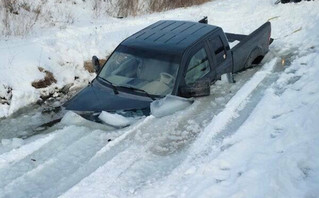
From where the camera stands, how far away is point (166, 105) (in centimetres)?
670

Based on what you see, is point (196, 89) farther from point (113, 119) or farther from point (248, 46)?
point (248, 46)

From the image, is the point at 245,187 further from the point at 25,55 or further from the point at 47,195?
the point at 25,55

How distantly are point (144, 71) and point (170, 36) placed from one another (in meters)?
0.96

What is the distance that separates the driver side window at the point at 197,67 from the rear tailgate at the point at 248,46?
3.52 ft

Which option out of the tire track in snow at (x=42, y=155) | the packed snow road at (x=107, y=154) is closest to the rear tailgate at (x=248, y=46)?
the packed snow road at (x=107, y=154)

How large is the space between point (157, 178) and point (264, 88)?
3.57m

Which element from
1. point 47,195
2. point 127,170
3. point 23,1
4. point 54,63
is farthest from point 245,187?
point 23,1

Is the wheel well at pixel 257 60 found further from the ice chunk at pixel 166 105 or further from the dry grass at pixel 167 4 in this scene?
the dry grass at pixel 167 4

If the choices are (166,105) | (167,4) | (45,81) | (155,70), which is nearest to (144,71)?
(155,70)

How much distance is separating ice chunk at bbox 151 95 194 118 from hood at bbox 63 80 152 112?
0.45 feet

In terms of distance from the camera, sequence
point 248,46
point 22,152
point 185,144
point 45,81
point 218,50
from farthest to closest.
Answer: point 45,81
point 248,46
point 218,50
point 185,144
point 22,152

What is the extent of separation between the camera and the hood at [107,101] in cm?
663

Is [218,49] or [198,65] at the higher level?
[218,49]

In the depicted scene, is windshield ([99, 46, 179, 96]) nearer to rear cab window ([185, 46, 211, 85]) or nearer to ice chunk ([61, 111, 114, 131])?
rear cab window ([185, 46, 211, 85])
